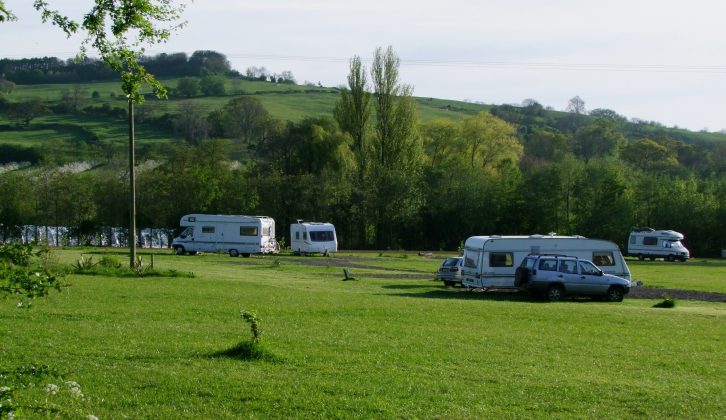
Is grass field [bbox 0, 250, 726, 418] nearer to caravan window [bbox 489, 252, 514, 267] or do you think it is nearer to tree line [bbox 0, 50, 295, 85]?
caravan window [bbox 489, 252, 514, 267]

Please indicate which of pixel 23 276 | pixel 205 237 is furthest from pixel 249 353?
pixel 205 237

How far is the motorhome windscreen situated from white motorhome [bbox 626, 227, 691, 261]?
25926 mm

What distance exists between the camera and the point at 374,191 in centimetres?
7288

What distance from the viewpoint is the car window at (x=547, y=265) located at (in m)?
28.2

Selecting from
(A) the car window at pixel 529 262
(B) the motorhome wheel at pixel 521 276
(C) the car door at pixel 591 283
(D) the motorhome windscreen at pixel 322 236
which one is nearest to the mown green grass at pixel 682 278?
(C) the car door at pixel 591 283

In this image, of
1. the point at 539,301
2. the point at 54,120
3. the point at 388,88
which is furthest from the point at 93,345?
the point at 54,120

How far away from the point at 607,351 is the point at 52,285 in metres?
11.2

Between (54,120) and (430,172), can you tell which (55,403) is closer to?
(430,172)

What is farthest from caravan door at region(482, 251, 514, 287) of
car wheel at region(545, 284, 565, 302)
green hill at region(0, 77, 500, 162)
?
green hill at region(0, 77, 500, 162)

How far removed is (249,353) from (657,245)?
58.5 meters

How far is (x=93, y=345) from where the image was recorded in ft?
43.6

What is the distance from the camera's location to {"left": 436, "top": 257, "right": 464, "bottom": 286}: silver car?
33.4 m

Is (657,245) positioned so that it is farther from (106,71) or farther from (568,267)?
(106,71)

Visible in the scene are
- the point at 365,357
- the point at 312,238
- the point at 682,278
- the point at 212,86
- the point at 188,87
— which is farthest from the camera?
the point at 212,86
